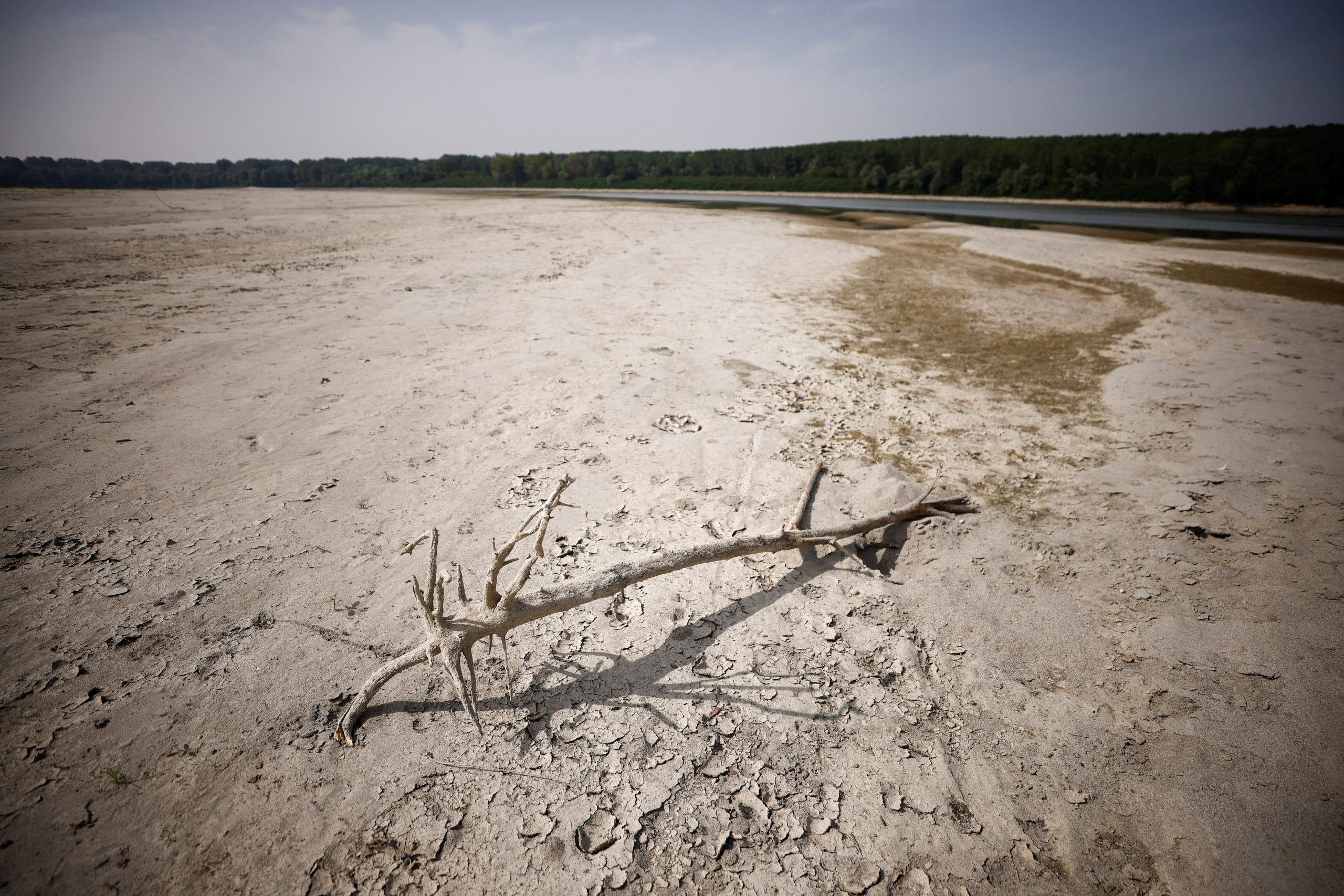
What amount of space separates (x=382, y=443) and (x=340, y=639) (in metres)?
2.32

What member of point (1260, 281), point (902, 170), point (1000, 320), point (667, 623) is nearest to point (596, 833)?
point (667, 623)

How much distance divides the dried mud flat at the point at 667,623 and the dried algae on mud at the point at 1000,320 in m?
0.18

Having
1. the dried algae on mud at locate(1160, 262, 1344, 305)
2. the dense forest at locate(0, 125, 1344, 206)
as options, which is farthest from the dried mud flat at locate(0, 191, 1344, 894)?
the dense forest at locate(0, 125, 1344, 206)

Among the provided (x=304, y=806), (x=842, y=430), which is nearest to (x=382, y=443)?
(x=304, y=806)

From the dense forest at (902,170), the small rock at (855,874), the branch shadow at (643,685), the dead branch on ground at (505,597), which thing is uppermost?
the dense forest at (902,170)

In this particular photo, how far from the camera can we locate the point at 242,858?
192 centimetres

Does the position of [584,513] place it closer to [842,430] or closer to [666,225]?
[842,430]

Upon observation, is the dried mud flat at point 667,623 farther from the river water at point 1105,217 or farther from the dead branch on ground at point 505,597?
the river water at point 1105,217

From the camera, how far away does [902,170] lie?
2549 inches

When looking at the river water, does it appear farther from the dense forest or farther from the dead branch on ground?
the dead branch on ground

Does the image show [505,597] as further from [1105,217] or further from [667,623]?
[1105,217]

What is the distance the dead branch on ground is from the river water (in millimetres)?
32108

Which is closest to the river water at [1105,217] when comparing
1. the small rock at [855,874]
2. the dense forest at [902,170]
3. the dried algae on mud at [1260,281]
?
the dense forest at [902,170]

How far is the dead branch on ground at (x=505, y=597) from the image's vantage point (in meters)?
2.39
